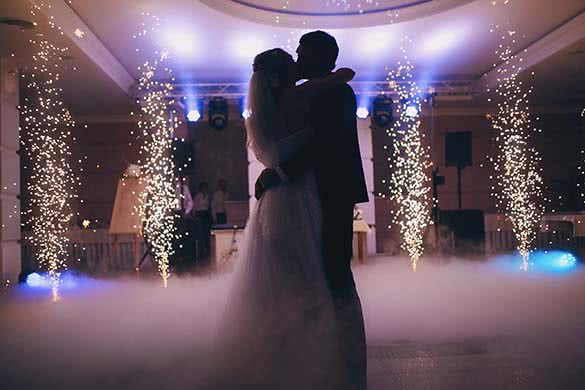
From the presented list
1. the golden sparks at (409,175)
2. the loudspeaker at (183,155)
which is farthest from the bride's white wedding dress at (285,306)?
the golden sparks at (409,175)

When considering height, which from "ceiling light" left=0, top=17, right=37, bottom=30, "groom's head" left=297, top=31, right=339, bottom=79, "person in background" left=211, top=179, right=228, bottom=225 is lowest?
"person in background" left=211, top=179, right=228, bottom=225

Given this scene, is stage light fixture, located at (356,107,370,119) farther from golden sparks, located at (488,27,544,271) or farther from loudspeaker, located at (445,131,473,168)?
golden sparks, located at (488,27,544,271)

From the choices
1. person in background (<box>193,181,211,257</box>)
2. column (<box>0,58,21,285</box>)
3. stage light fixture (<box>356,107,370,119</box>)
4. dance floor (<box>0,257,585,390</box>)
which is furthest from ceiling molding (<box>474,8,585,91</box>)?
column (<box>0,58,21,285</box>)

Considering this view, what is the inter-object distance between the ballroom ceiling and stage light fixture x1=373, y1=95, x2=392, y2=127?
545 millimetres

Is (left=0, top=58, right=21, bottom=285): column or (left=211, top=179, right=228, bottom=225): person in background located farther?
(left=211, top=179, right=228, bottom=225): person in background

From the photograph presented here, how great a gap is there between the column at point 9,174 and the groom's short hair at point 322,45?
17.4 ft

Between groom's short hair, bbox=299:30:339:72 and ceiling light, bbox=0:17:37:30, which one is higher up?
ceiling light, bbox=0:17:37:30

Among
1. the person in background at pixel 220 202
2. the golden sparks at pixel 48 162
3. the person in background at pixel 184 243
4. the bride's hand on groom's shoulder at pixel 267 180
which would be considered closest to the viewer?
the bride's hand on groom's shoulder at pixel 267 180

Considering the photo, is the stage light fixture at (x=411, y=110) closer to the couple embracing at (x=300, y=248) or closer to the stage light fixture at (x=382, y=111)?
the stage light fixture at (x=382, y=111)

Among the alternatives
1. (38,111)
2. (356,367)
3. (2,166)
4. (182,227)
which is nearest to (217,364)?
(356,367)

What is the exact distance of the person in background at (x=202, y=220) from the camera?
21.4ft

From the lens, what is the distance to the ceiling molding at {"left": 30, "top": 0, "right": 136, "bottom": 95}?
4758mm

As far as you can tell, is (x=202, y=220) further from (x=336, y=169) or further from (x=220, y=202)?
(x=336, y=169)

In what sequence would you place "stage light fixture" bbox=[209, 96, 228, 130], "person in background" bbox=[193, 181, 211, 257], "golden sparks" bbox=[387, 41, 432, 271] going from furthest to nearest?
"golden sparks" bbox=[387, 41, 432, 271], "stage light fixture" bbox=[209, 96, 228, 130], "person in background" bbox=[193, 181, 211, 257]
